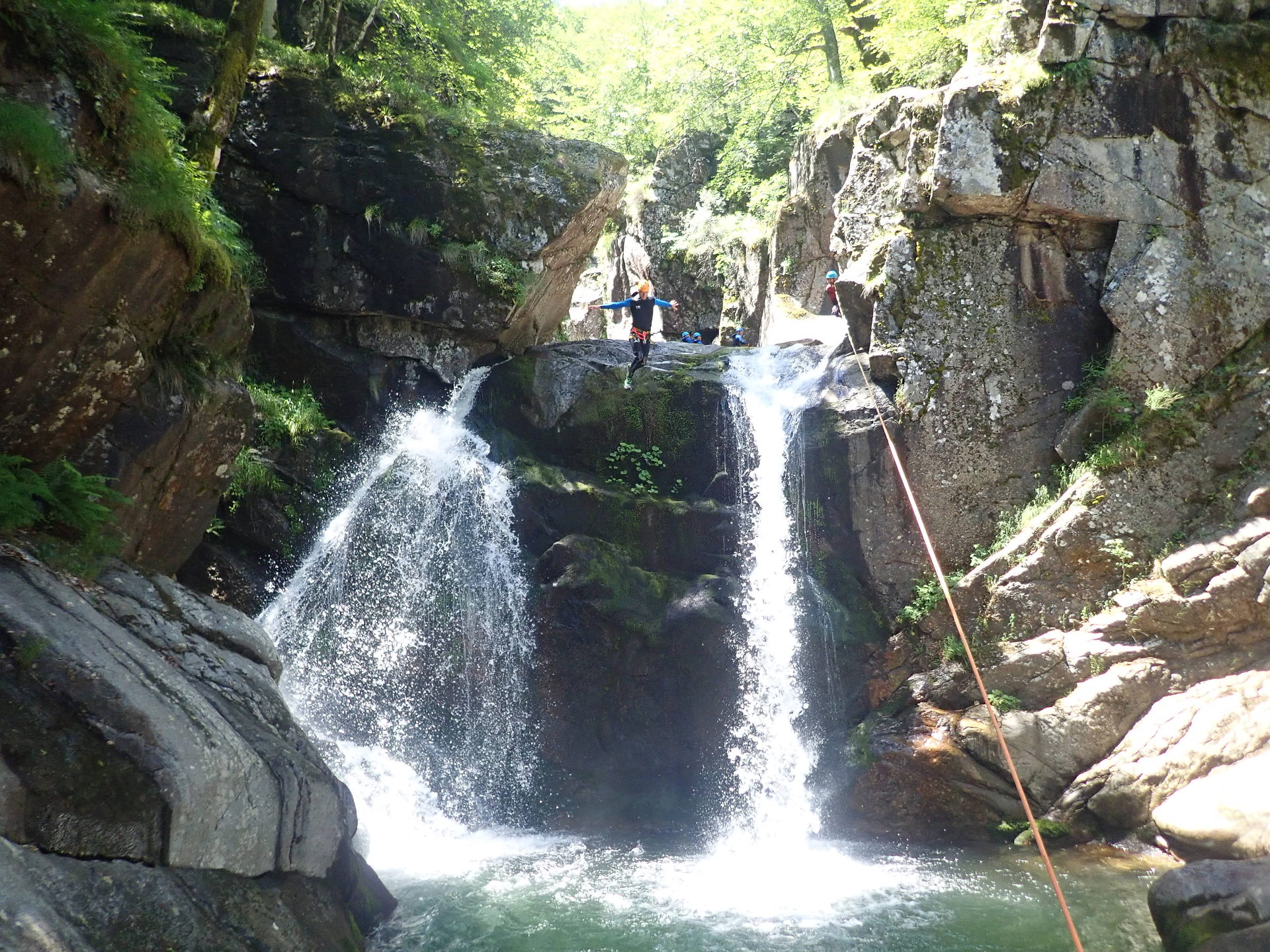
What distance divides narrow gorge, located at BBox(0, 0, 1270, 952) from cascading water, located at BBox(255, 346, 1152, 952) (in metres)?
0.06

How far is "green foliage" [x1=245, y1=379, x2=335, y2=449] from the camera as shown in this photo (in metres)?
11.6

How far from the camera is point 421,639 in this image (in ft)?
35.5

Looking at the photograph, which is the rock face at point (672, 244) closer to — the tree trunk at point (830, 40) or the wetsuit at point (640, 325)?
the tree trunk at point (830, 40)

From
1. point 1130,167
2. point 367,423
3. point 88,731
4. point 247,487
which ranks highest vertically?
point 1130,167

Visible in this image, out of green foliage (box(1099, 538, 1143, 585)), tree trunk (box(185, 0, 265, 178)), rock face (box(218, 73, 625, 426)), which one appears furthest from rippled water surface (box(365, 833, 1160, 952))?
tree trunk (box(185, 0, 265, 178))

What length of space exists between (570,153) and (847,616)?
870cm

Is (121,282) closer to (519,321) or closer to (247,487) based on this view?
(247,487)

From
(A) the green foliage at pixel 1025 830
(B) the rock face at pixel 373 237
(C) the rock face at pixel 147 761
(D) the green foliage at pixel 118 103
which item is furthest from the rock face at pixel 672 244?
(C) the rock face at pixel 147 761

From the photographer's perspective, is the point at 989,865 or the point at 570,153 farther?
the point at 570,153

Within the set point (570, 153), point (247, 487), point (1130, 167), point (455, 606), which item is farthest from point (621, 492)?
point (1130, 167)

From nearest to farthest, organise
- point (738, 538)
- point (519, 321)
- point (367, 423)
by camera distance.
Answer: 1. point (738, 538)
2. point (367, 423)
3. point (519, 321)

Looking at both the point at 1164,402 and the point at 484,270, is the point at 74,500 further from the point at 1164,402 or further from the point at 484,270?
the point at 1164,402

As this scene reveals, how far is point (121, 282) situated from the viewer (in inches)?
262

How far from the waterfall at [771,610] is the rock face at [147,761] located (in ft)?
17.1
